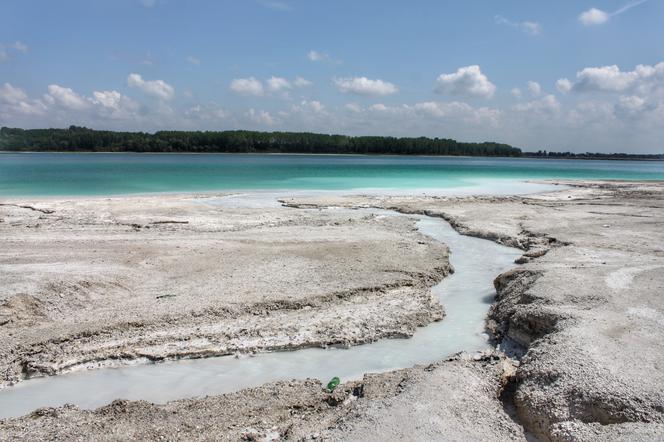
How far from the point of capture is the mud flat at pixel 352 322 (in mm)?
4227

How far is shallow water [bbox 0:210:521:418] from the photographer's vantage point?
518cm

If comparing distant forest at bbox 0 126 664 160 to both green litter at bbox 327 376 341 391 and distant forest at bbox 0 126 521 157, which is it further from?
green litter at bbox 327 376 341 391

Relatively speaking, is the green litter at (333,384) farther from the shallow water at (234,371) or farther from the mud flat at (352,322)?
the shallow water at (234,371)

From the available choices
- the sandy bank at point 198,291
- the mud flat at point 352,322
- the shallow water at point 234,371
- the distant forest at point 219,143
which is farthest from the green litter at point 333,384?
the distant forest at point 219,143

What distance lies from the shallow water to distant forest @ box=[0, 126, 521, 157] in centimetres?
12704

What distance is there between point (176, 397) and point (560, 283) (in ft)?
19.8

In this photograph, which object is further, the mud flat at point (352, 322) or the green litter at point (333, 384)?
the green litter at point (333, 384)

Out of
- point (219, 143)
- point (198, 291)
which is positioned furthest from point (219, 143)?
point (198, 291)

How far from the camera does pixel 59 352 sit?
591cm

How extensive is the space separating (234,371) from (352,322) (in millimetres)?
2013

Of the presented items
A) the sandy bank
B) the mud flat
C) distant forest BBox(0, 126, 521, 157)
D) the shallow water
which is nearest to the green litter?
the mud flat

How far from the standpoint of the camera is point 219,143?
129 meters

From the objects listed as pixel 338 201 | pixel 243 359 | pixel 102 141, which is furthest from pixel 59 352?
pixel 102 141

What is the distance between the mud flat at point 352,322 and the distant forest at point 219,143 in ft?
395
